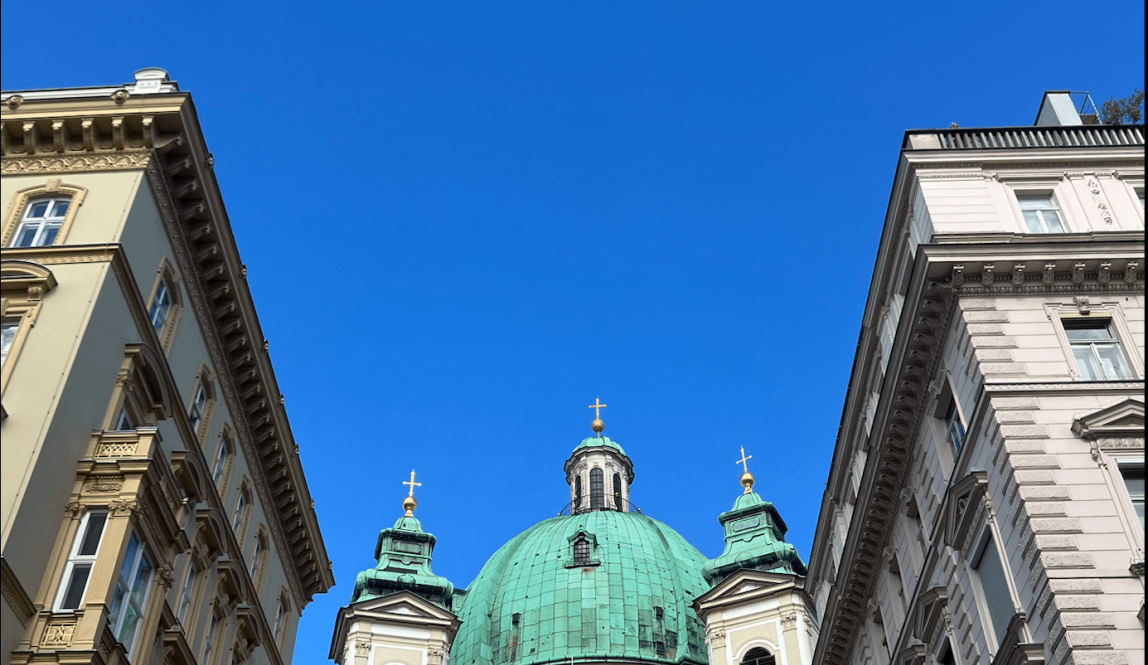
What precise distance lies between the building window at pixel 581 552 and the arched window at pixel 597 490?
484 inches

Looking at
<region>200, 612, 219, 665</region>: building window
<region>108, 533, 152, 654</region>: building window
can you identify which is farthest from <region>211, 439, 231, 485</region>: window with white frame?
<region>108, 533, 152, 654</region>: building window

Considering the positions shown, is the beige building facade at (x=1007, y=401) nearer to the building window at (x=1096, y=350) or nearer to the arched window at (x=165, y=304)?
the building window at (x=1096, y=350)

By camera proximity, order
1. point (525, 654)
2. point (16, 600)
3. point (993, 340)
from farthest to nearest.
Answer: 1. point (525, 654)
2. point (993, 340)
3. point (16, 600)

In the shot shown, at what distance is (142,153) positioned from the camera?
25266mm

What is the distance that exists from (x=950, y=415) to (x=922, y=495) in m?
2.49

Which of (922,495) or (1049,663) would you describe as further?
(922,495)

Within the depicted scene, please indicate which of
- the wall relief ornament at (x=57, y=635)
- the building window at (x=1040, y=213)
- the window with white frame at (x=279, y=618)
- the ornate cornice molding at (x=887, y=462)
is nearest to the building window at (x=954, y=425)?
the ornate cornice molding at (x=887, y=462)

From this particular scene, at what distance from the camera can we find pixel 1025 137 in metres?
30.0

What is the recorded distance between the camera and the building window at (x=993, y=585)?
23.4 metres

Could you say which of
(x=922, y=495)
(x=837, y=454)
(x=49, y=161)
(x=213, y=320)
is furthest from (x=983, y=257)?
(x=49, y=161)

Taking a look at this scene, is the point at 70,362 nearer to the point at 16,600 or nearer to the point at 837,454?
the point at 16,600

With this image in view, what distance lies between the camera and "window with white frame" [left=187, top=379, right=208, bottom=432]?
2742 centimetres

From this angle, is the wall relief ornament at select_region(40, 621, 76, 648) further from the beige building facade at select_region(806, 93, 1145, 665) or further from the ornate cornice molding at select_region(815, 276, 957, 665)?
the ornate cornice molding at select_region(815, 276, 957, 665)

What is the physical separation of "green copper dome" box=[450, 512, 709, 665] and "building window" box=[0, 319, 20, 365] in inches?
2364
